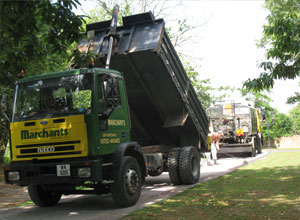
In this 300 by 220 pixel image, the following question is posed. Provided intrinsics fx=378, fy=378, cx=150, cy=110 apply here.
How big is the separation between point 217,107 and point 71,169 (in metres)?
16.3

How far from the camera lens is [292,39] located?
852cm

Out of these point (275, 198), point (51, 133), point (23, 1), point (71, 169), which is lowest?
point (275, 198)

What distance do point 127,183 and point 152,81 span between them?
303cm

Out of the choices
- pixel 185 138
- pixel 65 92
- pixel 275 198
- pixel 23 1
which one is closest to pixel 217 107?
pixel 185 138

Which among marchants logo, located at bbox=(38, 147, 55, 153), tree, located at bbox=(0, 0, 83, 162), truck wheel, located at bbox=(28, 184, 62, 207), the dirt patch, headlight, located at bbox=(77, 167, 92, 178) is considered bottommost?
the dirt patch

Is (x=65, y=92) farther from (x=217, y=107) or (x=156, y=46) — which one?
(x=217, y=107)

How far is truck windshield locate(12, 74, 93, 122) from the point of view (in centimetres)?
706

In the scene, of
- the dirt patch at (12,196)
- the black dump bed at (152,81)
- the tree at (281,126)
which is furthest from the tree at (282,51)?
the tree at (281,126)

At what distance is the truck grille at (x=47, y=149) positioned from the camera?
22.7ft

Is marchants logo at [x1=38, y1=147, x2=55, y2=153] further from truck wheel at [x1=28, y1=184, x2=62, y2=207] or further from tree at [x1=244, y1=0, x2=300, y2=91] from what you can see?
tree at [x1=244, y1=0, x2=300, y2=91]

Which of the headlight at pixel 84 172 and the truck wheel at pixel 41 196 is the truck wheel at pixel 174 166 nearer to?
the truck wheel at pixel 41 196

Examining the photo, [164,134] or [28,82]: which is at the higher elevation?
[28,82]

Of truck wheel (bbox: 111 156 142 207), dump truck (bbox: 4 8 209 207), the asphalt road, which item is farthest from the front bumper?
the asphalt road

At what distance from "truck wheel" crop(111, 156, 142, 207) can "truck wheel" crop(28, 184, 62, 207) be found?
1.84 m
